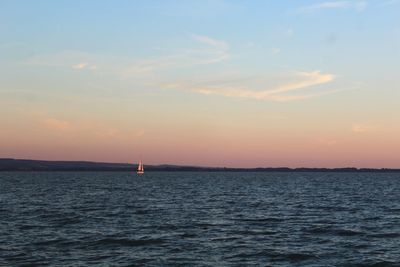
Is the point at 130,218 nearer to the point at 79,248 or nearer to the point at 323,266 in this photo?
the point at 79,248

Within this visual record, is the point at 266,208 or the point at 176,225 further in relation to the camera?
the point at 266,208

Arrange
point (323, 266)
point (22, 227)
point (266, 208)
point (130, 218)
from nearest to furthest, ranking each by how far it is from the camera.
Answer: point (323, 266)
point (22, 227)
point (130, 218)
point (266, 208)

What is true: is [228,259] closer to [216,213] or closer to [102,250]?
[102,250]

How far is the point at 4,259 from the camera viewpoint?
29.9 metres

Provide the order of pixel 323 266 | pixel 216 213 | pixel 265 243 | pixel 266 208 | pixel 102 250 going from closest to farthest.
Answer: pixel 323 266, pixel 102 250, pixel 265 243, pixel 216 213, pixel 266 208

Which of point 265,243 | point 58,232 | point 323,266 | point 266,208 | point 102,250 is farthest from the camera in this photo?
point 266,208

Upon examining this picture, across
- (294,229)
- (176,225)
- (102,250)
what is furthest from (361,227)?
(102,250)

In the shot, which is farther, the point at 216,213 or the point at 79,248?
the point at 216,213

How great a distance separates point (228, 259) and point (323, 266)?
18.4 feet

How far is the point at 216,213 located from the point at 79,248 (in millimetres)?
25627

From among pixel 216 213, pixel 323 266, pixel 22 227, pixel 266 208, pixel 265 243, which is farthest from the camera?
pixel 266 208

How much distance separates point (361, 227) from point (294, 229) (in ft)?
21.3

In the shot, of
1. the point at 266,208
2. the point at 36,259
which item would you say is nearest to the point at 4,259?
the point at 36,259

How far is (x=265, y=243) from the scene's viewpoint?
120ft
